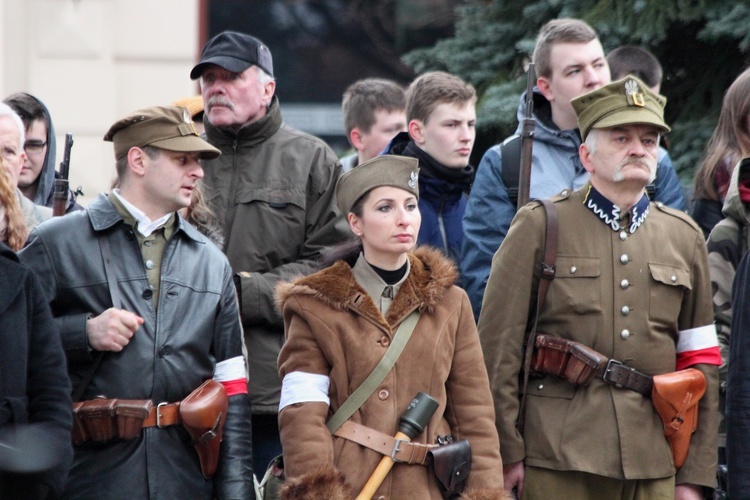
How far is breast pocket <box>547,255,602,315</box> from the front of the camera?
5.09 m

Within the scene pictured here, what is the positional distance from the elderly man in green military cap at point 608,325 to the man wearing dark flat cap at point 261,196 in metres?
1.11

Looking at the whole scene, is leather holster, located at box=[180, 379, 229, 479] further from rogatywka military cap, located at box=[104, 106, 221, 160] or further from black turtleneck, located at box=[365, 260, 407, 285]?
rogatywka military cap, located at box=[104, 106, 221, 160]

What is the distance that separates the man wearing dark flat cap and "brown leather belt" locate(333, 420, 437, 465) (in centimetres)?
111

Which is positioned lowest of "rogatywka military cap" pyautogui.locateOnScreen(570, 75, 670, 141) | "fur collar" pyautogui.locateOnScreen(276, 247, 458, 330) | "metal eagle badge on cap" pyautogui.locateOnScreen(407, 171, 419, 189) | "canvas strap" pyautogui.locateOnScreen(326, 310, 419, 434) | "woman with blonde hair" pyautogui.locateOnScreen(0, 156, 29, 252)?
"canvas strap" pyautogui.locateOnScreen(326, 310, 419, 434)

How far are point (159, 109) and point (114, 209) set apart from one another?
0.46 meters

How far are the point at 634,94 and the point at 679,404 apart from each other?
116 centimetres

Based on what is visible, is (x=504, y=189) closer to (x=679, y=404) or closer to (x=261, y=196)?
(x=261, y=196)

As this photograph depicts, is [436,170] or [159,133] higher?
[159,133]

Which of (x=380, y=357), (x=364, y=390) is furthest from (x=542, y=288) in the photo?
(x=364, y=390)

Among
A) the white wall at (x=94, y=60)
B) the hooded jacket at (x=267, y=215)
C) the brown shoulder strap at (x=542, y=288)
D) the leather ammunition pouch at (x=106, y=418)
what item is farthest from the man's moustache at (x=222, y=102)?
the white wall at (x=94, y=60)

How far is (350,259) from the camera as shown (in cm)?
521

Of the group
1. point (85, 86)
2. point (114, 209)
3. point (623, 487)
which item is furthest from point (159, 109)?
point (85, 86)

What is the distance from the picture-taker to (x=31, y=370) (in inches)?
167

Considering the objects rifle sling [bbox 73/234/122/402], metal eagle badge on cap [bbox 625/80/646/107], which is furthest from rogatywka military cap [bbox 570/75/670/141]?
rifle sling [bbox 73/234/122/402]
